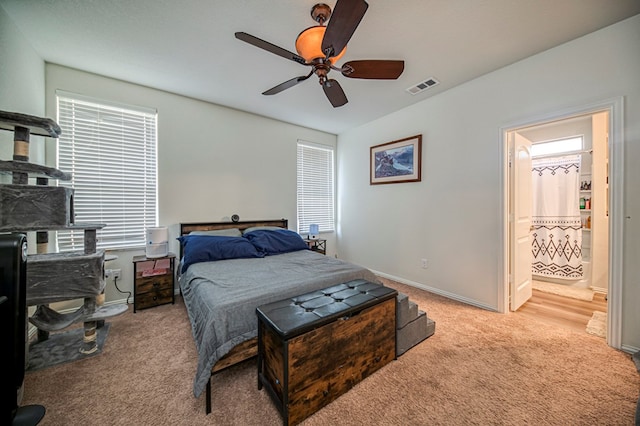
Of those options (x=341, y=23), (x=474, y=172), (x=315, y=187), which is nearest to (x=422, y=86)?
(x=474, y=172)

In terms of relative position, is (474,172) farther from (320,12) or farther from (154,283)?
(154,283)

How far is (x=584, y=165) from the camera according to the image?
363 cm

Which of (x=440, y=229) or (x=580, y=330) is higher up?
(x=440, y=229)

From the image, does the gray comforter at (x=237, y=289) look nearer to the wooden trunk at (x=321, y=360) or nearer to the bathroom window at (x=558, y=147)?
the wooden trunk at (x=321, y=360)

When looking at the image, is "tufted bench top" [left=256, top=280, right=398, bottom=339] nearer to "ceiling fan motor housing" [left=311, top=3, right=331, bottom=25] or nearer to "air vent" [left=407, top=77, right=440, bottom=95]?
"ceiling fan motor housing" [left=311, top=3, right=331, bottom=25]

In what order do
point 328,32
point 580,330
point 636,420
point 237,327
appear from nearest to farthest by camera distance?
point 636,420
point 328,32
point 237,327
point 580,330

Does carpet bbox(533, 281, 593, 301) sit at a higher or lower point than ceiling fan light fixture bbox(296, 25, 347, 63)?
lower

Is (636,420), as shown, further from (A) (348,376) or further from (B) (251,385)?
(B) (251,385)

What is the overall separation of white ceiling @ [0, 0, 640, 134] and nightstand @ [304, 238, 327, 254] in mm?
2441

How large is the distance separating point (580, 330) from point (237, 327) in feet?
10.7

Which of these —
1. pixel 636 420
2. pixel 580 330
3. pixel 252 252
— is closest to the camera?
pixel 636 420

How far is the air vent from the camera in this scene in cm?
290

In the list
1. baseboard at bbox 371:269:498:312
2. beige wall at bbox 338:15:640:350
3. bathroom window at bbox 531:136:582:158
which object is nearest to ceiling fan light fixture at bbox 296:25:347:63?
beige wall at bbox 338:15:640:350

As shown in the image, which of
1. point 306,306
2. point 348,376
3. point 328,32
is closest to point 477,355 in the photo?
point 348,376
